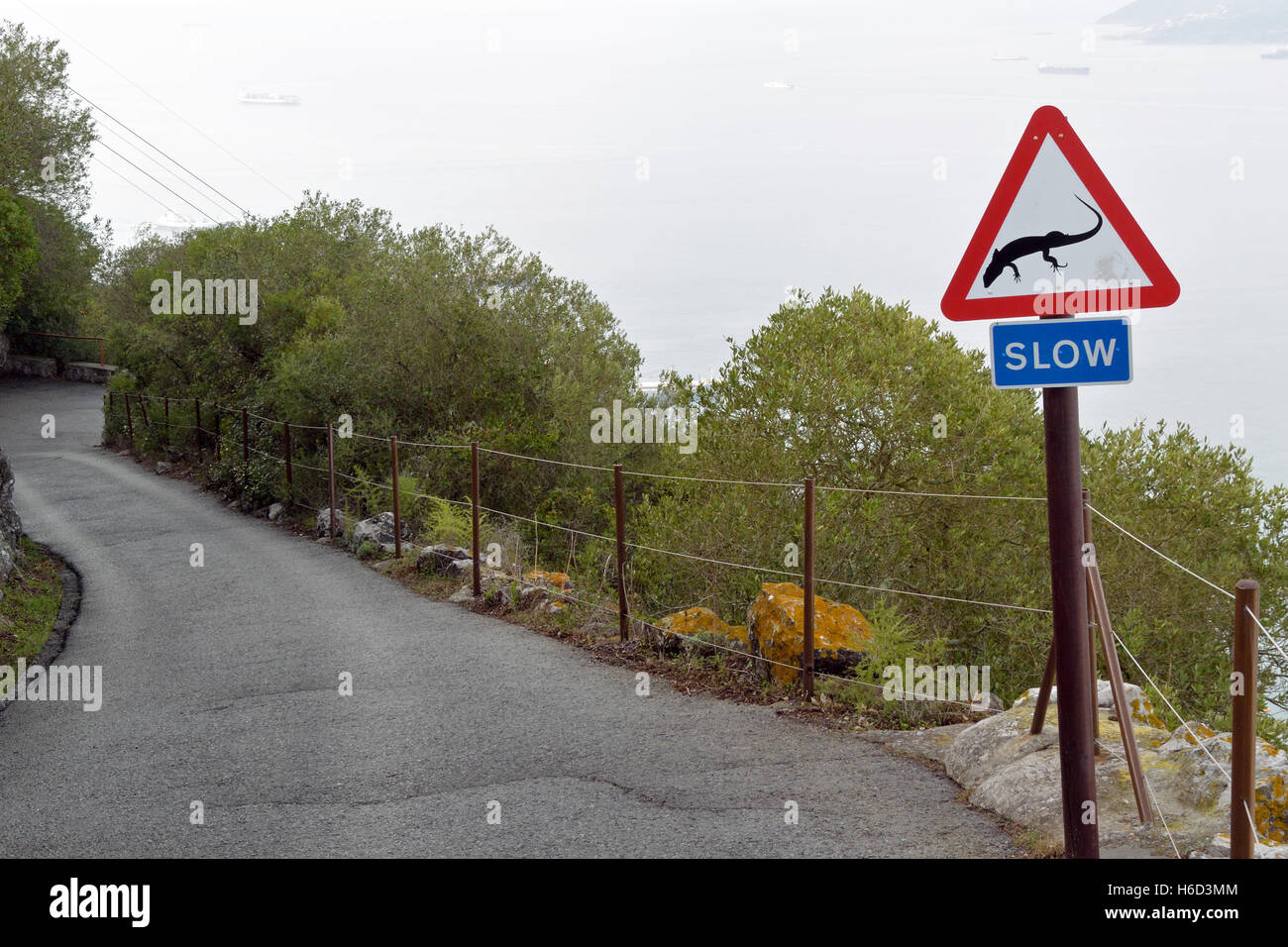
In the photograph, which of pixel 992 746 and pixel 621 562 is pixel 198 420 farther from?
pixel 992 746

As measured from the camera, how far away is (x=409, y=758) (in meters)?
7.40

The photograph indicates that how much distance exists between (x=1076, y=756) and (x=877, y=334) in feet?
48.3

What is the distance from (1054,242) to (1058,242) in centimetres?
1

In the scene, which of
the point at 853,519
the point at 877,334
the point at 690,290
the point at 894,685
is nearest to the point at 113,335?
the point at 877,334

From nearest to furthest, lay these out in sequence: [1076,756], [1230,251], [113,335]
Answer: [1076,756], [113,335], [1230,251]

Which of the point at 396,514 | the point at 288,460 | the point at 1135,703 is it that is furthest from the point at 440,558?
the point at 1135,703

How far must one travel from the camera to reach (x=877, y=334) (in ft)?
61.0

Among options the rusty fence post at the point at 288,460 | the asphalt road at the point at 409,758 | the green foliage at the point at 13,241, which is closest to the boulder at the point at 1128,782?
the asphalt road at the point at 409,758

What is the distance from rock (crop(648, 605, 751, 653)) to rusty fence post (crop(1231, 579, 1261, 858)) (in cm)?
565

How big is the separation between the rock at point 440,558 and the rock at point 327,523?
12.5 ft

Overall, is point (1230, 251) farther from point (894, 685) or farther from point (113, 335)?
point (894, 685)

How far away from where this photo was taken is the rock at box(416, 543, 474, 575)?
14227 mm

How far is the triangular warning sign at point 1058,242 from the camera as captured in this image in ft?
13.1

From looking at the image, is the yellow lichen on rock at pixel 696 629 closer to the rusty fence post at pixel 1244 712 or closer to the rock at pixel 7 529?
the rusty fence post at pixel 1244 712
